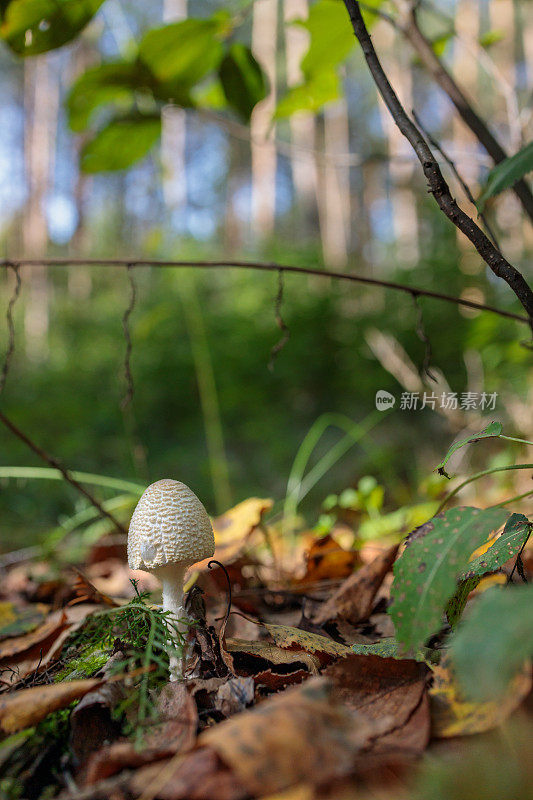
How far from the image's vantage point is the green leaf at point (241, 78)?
5.18 feet

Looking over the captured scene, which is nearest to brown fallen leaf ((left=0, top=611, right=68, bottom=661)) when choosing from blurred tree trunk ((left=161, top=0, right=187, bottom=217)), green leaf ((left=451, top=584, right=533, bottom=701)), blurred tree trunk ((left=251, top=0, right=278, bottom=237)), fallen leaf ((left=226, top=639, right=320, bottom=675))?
fallen leaf ((left=226, top=639, right=320, bottom=675))

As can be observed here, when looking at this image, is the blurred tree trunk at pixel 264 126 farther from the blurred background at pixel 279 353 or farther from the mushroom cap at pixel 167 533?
Answer: the mushroom cap at pixel 167 533

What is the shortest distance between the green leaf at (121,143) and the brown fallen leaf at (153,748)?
1510 mm

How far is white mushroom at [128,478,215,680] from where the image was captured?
100 cm

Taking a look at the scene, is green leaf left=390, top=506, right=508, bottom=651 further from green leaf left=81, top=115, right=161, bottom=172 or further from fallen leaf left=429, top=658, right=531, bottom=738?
green leaf left=81, top=115, right=161, bottom=172

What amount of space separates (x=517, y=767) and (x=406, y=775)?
5.6 inches

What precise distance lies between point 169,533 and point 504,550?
58 centimetres

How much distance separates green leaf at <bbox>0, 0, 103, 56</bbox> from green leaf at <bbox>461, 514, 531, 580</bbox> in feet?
4.77

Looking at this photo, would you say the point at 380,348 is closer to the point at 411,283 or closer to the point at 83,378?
the point at 411,283

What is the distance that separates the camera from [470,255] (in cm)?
609

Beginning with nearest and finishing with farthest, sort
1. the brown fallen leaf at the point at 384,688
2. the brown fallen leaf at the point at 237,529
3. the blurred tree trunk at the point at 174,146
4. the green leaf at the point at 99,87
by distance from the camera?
the brown fallen leaf at the point at 384,688 → the green leaf at the point at 99,87 → the brown fallen leaf at the point at 237,529 → the blurred tree trunk at the point at 174,146

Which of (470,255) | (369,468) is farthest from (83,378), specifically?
(470,255)

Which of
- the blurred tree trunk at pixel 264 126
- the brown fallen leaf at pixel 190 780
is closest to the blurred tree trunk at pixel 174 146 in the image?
the blurred tree trunk at pixel 264 126

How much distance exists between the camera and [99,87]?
5.29ft
